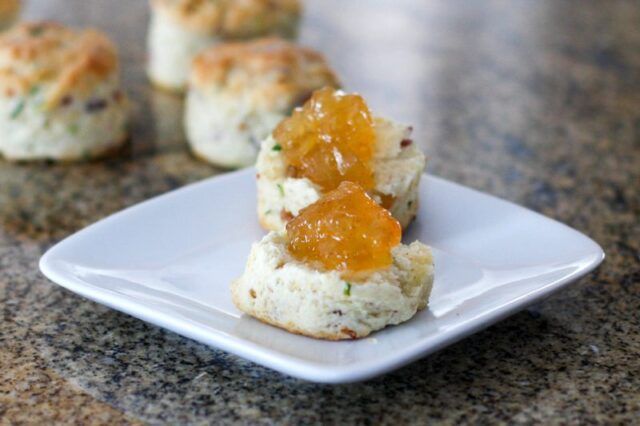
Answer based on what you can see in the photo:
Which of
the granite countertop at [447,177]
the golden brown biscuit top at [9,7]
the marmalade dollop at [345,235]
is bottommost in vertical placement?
the granite countertop at [447,177]

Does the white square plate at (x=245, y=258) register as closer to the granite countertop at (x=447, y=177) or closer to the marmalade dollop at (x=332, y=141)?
the granite countertop at (x=447, y=177)

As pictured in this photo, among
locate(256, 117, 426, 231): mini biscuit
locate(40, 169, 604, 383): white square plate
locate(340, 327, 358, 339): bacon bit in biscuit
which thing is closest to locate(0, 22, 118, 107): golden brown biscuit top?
locate(40, 169, 604, 383): white square plate

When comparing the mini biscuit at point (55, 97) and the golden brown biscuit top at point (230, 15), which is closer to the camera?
the mini biscuit at point (55, 97)

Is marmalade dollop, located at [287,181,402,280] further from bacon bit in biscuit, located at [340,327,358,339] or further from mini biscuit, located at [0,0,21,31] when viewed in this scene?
mini biscuit, located at [0,0,21,31]

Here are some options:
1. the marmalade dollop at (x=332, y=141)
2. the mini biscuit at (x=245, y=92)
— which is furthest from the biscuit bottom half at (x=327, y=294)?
the mini biscuit at (x=245, y=92)

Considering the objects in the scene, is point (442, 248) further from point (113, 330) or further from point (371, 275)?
point (113, 330)

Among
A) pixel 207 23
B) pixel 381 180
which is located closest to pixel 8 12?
pixel 207 23
